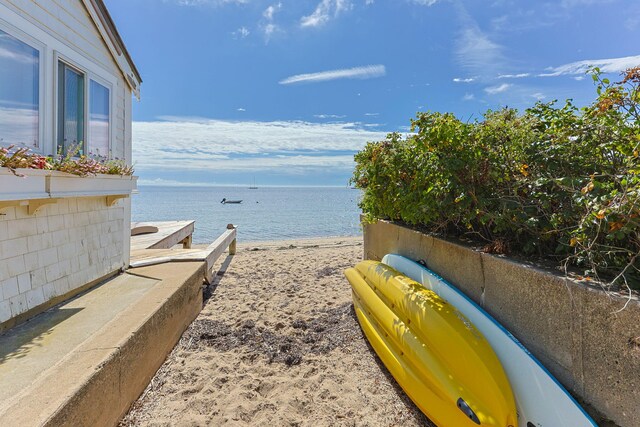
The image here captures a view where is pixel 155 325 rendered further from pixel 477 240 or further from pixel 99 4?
pixel 99 4

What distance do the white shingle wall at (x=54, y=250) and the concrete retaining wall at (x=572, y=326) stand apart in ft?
13.0

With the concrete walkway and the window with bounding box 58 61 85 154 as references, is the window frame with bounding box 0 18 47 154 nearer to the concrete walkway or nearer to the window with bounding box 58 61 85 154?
the window with bounding box 58 61 85 154

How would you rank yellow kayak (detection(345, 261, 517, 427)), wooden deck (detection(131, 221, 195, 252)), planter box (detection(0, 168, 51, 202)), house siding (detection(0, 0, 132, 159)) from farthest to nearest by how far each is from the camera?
wooden deck (detection(131, 221, 195, 252)) → house siding (detection(0, 0, 132, 159)) → planter box (detection(0, 168, 51, 202)) → yellow kayak (detection(345, 261, 517, 427))

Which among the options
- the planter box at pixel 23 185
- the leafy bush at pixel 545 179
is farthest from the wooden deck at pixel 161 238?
the leafy bush at pixel 545 179

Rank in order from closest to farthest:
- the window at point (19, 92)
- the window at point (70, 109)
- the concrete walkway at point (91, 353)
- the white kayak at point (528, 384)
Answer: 1. the white kayak at point (528, 384)
2. the concrete walkway at point (91, 353)
3. the window at point (19, 92)
4. the window at point (70, 109)

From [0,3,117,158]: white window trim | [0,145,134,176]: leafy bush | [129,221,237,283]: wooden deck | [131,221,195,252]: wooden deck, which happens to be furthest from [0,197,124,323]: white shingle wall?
[131,221,195,252]: wooden deck

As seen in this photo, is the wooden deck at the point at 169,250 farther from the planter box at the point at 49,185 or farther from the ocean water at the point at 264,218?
the ocean water at the point at 264,218

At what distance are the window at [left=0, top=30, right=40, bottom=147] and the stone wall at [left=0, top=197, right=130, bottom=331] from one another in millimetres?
683

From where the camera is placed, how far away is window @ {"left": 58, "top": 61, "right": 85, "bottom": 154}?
369cm

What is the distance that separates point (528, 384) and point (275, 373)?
7.14ft

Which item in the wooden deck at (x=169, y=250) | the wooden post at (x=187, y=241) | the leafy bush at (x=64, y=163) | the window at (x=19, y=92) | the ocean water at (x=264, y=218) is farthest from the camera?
the ocean water at (x=264, y=218)

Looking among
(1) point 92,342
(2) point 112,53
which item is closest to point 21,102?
(2) point 112,53

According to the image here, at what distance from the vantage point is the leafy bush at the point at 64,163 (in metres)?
2.64

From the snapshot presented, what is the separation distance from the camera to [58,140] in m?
3.66
